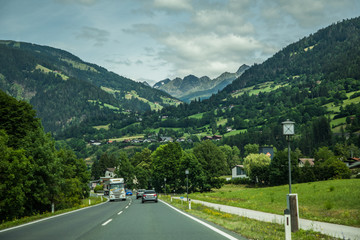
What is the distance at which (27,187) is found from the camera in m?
30.8

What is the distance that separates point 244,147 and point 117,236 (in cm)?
17423

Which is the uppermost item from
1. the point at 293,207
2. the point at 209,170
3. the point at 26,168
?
the point at 26,168

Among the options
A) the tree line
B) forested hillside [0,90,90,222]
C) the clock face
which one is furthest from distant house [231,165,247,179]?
the clock face

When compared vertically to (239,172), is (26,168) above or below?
above

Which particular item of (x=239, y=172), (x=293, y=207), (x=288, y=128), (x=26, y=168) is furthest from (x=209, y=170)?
(x=293, y=207)

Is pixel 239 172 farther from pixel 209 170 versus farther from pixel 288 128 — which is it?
pixel 288 128

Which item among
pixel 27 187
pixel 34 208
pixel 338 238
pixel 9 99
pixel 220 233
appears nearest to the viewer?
pixel 338 238

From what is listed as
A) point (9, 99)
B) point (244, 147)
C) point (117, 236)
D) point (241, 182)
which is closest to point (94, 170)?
point (244, 147)

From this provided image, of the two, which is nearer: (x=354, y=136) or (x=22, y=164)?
(x=22, y=164)

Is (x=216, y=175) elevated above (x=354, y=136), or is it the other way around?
(x=354, y=136)

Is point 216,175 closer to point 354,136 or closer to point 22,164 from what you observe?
point 22,164

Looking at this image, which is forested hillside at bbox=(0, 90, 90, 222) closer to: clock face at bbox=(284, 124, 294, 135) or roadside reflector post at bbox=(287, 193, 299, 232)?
clock face at bbox=(284, 124, 294, 135)

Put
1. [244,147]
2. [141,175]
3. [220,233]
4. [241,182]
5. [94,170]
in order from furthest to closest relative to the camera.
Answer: [244,147] → [94,170] → [141,175] → [241,182] → [220,233]

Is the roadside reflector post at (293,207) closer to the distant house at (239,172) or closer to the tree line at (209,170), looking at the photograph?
the tree line at (209,170)
